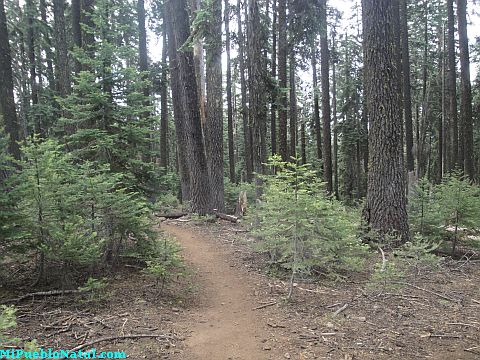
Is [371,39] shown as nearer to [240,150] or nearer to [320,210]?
[320,210]

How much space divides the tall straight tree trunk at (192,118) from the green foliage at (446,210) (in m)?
6.48

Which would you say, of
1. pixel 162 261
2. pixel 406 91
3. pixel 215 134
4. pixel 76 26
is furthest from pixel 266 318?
pixel 406 91

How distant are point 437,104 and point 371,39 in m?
25.2

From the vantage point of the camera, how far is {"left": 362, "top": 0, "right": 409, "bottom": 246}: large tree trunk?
326 inches

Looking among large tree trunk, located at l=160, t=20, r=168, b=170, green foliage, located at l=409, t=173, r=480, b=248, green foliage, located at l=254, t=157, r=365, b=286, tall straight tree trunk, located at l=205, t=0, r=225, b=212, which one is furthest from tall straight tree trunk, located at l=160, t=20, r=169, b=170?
green foliage, located at l=254, t=157, r=365, b=286

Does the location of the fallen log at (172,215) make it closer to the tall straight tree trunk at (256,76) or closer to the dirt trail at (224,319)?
the tall straight tree trunk at (256,76)

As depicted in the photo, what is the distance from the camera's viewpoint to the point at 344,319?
15.8ft

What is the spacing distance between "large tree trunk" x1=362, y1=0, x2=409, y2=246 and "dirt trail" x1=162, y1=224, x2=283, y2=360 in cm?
362

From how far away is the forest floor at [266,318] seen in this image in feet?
13.1

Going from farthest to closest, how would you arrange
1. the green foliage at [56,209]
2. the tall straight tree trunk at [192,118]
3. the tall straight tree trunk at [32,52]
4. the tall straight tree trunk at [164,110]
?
1. the tall straight tree trunk at [32,52]
2. the tall straight tree trunk at [164,110]
3. the tall straight tree trunk at [192,118]
4. the green foliage at [56,209]

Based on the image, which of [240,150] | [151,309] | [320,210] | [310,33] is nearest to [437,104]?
[240,150]

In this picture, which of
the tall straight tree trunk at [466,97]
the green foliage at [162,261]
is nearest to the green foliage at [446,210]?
the tall straight tree trunk at [466,97]

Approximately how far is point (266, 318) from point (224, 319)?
59 centimetres

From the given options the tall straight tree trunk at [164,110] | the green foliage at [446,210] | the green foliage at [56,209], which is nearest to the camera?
the green foliage at [56,209]
